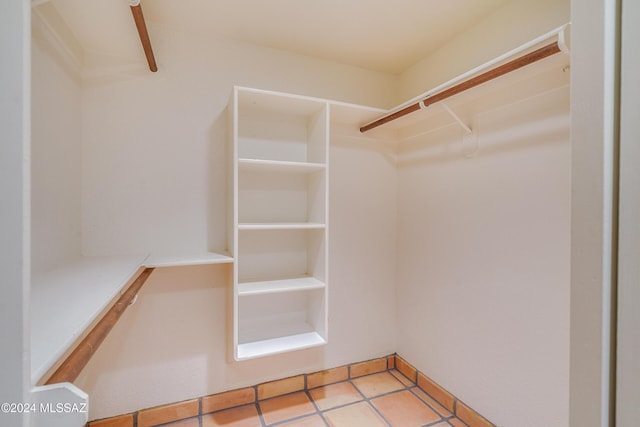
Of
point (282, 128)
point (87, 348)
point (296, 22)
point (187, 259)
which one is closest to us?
point (87, 348)

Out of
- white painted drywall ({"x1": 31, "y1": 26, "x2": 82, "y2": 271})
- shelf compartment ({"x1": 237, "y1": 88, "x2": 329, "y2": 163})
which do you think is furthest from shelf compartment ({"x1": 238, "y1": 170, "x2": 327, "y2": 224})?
white painted drywall ({"x1": 31, "y1": 26, "x2": 82, "y2": 271})

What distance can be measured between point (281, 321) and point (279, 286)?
375 mm

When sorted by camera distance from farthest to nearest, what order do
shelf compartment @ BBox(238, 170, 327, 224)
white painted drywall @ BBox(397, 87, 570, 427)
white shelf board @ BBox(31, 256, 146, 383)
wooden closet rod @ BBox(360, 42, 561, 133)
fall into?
shelf compartment @ BBox(238, 170, 327, 224) → white painted drywall @ BBox(397, 87, 570, 427) → wooden closet rod @ BBox(360, 42, 561, 133) → white shelf board @ BBox(31, 256, 146, 383)

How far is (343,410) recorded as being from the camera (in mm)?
1733

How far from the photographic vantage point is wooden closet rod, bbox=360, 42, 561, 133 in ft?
3.48

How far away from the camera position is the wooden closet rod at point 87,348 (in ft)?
1.77

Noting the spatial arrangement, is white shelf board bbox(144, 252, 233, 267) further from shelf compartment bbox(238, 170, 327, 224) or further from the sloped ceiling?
the sloped ceiling

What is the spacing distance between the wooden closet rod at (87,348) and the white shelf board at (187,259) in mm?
238

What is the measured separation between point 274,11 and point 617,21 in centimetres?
145

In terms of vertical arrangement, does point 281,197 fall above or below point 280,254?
above

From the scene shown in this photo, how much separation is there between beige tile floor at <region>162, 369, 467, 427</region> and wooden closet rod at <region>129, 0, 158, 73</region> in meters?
1.96

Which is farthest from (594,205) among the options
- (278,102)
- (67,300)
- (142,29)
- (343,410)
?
(343,410)

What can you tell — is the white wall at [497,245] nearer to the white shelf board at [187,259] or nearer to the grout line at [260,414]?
the grout line at [260,414]

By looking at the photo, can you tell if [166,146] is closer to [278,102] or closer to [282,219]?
[278,102]
